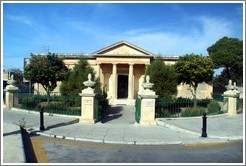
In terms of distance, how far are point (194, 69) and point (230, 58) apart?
85.9 ft

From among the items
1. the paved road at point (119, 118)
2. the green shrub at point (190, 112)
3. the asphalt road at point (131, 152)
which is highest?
the green shrub at point (190, 112)

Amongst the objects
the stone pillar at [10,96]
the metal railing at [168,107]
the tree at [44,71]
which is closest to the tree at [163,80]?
the metal railing at [168,107]

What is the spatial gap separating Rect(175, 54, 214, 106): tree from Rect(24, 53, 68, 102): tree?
995 centimetres

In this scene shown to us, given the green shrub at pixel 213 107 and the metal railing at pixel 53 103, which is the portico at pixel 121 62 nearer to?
the green shrub at pixel 213 107

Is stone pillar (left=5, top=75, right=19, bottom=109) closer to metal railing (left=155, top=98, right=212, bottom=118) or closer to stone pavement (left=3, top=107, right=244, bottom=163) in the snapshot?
stone pavement (left=3, top=107, right=244, bottom=163)

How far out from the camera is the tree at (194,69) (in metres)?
28.3

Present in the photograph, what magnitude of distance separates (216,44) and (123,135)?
4849cm

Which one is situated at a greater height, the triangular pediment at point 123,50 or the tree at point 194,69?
the triangular pediment at point 123,50

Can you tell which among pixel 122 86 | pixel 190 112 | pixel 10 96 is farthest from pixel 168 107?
pixel 122 86

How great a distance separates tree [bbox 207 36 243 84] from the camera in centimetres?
5228

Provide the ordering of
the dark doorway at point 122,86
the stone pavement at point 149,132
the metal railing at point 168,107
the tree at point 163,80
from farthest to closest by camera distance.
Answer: the dark doorway at point 122,86
the tree at point 163,80
the metal railing at point 168,107
the stone pavement at point 149,132

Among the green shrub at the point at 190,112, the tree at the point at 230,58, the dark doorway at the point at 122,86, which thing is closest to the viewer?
the green shrub at the point at 190,112

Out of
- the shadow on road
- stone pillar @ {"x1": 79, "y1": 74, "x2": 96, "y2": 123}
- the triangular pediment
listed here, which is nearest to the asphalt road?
stone pillar @ {"x1": 79, "y1": 74, "x2": 96, "y2": 123}

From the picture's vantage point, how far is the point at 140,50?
4372 cm
